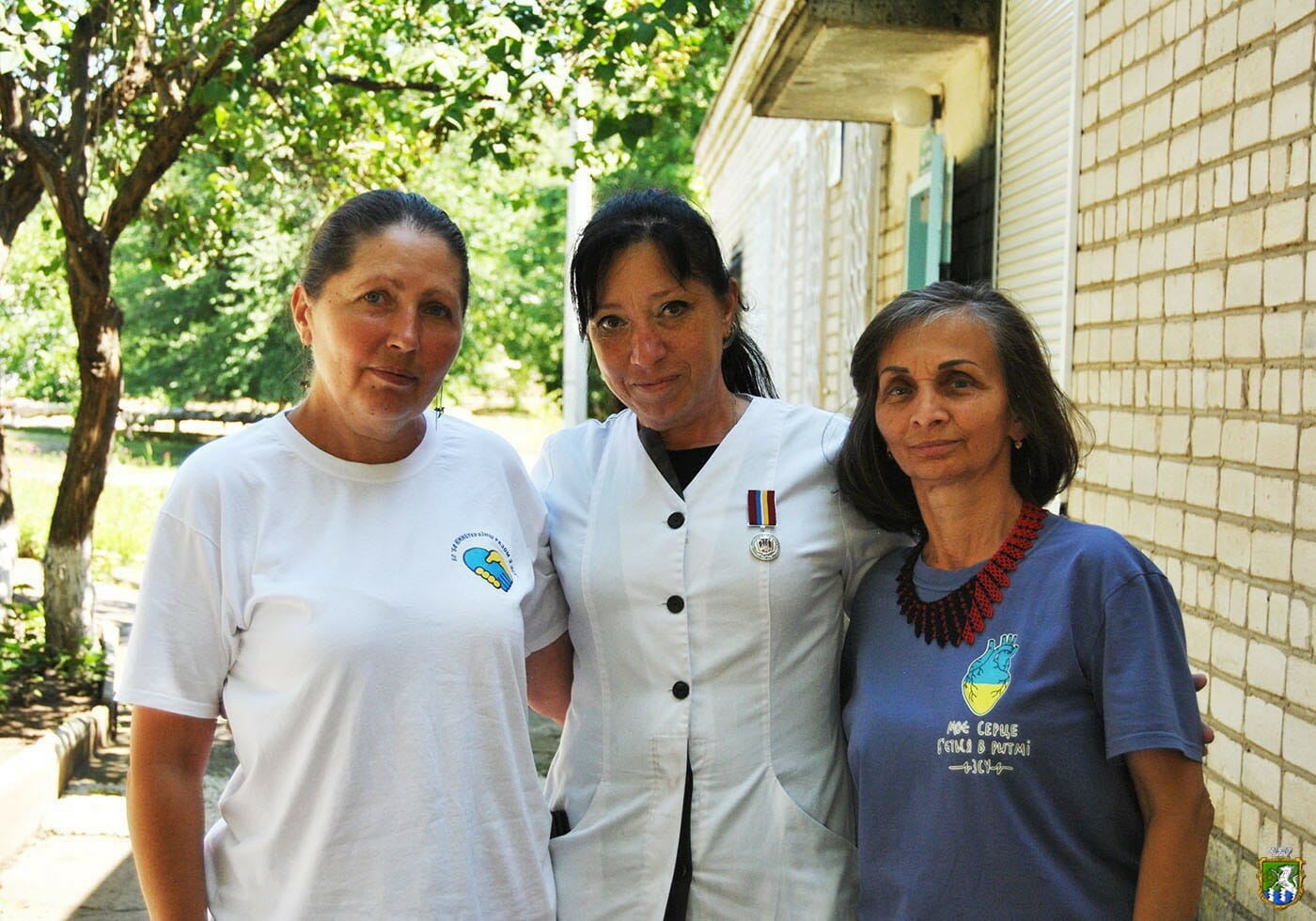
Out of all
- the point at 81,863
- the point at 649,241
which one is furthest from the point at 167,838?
the point at 81,863

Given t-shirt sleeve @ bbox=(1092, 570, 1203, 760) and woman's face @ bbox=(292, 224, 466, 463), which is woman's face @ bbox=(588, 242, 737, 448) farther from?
t-shirt sleeve @ bbox=(1092, 570, 1203, 760)

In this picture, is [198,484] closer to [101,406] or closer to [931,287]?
[931,287]

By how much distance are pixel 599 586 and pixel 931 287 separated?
787mm

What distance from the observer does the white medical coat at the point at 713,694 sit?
233cm

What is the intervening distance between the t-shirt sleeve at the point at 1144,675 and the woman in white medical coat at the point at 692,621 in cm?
57

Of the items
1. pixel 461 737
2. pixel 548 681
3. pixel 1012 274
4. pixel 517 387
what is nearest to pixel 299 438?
pixel 461 737

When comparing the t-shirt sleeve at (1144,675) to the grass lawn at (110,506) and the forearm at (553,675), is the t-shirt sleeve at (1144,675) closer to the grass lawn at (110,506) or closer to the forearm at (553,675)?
the forearm at (553,675)

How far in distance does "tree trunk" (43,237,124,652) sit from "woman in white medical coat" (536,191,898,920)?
6.40m

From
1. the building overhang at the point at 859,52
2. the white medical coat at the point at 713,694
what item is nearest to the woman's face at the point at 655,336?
the white medical coat at the point at 713,694

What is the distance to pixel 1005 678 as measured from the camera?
2.03 metres

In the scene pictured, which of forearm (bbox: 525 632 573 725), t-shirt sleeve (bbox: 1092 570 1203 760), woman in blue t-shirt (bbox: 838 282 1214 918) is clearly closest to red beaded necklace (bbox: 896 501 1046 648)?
woman in blue t-shirt (bbox: 838 282 1214 918)

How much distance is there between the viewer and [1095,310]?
442 cm

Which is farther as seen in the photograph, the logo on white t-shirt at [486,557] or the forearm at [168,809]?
the logo on white t-shirt at [486,557]

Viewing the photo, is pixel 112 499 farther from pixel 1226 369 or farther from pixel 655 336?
pixel 655 336
